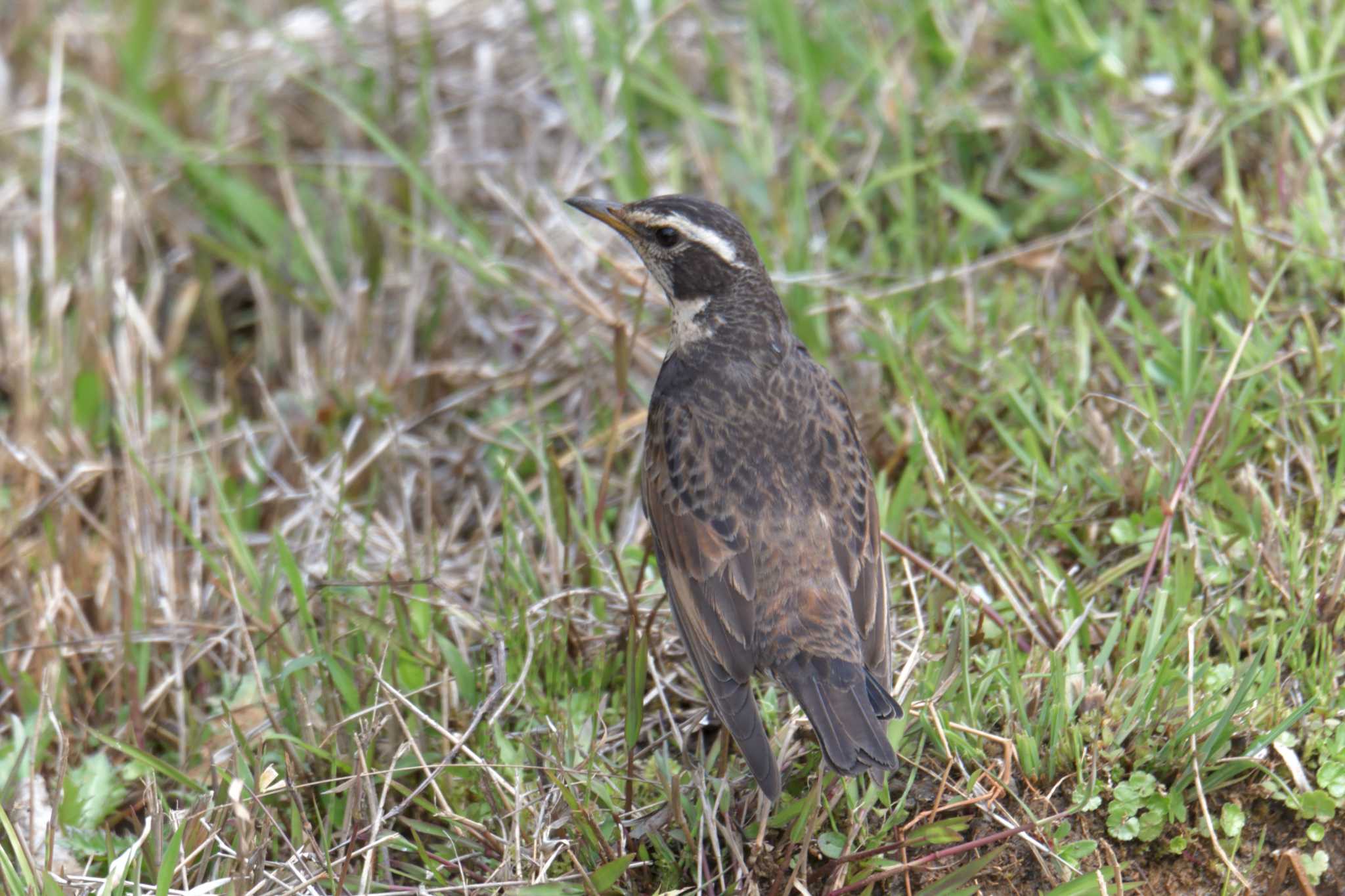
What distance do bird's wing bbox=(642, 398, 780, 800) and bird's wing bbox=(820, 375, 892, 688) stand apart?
30 centimetres

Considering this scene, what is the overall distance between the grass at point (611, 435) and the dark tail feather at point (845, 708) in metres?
0.17

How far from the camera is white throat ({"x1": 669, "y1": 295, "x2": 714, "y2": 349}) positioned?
5.37 m

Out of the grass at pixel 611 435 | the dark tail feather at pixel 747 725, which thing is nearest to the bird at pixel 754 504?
the dark tail feather at pixel 747 725

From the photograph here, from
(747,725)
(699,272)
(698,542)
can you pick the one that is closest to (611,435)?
(699,272)

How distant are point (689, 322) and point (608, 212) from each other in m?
0.49

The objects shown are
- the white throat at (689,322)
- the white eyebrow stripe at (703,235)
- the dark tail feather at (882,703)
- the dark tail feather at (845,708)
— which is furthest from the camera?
the white throat at (689,322)

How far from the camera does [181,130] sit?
8.31 metres

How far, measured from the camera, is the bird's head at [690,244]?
5.26m

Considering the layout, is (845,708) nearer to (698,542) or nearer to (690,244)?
(698,542)

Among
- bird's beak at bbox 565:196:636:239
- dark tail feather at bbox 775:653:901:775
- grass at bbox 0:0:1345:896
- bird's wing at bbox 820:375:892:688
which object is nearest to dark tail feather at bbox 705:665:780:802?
dark tail feather at bbox 775:653:901:775

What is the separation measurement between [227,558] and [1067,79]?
170 inches

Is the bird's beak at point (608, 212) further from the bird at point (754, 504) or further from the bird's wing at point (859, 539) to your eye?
the bird's wing at point (859, 539)

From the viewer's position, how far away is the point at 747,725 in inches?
162

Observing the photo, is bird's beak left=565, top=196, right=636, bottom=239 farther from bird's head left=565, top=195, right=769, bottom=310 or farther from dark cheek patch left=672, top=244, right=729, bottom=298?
dark cheek patch left=672, top=244, right=729, bottom=298
